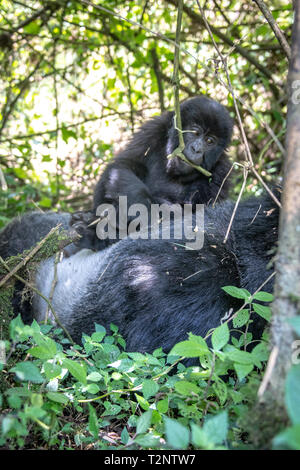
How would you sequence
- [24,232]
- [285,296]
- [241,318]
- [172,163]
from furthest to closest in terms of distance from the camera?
1. [172,163]
2. [24,232]
3. [241,318]
4. [285,296]

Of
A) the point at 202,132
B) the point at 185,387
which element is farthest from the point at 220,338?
the point at 202,132

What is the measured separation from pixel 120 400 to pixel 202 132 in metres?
2.01

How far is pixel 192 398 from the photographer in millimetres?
1351

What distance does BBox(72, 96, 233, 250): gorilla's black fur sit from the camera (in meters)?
2.98

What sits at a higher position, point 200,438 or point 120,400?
point 200,438

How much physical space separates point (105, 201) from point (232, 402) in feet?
6.00

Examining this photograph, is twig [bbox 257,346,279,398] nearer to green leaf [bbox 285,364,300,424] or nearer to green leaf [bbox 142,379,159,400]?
green leaf [bbox 285,364,300,424]

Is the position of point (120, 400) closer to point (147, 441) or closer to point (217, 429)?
point (147, 441)

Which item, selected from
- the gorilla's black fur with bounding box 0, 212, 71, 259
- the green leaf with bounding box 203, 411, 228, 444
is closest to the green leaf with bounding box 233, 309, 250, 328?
the green leaf with bounding box 203, 411, 228, 444

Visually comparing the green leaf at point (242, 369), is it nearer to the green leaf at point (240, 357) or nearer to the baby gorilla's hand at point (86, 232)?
the green leaf at point (240, 357)

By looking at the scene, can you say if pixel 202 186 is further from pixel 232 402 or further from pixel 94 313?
pixel 232 402

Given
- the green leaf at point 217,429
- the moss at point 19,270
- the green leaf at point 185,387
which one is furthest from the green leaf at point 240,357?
the moss at point 19,270

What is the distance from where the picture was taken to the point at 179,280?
192 centimetres

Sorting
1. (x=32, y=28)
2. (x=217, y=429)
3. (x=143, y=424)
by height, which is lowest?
(x=143, y=424)
